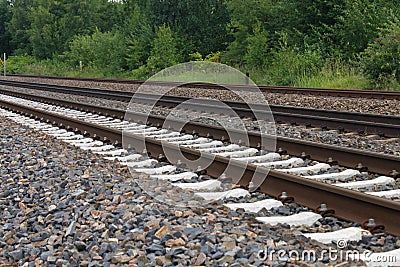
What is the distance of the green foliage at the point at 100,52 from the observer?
36.2 metres

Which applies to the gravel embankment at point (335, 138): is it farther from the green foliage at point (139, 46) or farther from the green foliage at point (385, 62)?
the green foliage at point (139, 46)


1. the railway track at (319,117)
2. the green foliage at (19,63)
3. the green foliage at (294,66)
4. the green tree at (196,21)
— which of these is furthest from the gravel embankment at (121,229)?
the green foliage at (19,63)

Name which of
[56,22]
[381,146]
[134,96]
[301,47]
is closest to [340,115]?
[381,146]

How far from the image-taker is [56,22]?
56.6m

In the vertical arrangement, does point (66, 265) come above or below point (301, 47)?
below

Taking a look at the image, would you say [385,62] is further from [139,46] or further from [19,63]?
[19,63]

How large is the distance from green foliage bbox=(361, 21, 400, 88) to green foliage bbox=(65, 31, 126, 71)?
2077 centimetres

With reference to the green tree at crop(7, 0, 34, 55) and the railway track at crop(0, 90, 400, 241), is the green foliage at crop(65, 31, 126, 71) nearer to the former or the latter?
the green tree at crop(7, 0, 34, 55)

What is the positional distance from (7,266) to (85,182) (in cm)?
205

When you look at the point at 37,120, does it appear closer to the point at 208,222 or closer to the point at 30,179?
the point at 30,179

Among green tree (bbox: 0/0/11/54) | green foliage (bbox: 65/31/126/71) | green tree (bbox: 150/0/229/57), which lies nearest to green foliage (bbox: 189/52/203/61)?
green tree (bbox: 150/0/229/57)

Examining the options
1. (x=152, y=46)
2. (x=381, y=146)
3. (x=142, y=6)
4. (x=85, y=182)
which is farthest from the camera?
(x=142, y=6)

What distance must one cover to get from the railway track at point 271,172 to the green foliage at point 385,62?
10.0 m

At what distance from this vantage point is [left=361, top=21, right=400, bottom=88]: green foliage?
1716cm
